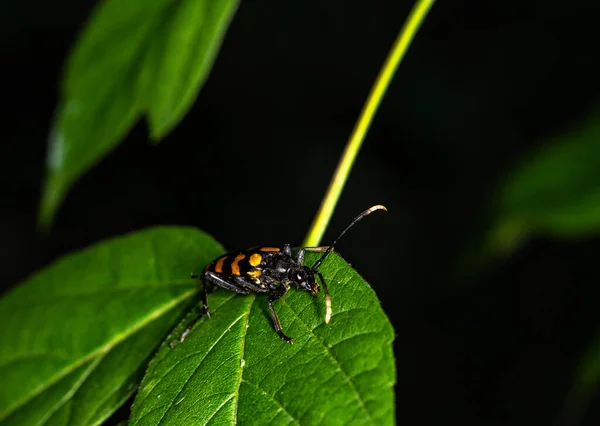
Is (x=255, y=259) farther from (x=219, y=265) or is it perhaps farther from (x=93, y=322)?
(x=93, y=322)

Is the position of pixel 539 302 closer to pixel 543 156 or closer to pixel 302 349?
pixel 543 156

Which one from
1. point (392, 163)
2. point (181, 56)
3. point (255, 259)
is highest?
point (181, 56)

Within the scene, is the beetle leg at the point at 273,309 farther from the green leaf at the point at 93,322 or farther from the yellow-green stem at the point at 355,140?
A: the green leaf at the point at 93,322

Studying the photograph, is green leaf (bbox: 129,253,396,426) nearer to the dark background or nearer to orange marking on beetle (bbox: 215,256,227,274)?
orange marking on beetle (bbox: 215,256,227,274)

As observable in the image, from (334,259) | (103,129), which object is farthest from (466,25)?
(334,259)

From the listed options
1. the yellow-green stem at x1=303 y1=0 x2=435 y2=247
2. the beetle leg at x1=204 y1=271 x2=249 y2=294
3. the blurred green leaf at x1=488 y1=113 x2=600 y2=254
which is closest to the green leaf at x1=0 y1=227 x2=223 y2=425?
the beetle leg at x1=204 y1=271 x2=249 y2=294

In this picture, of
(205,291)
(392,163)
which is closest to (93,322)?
(205,291)
